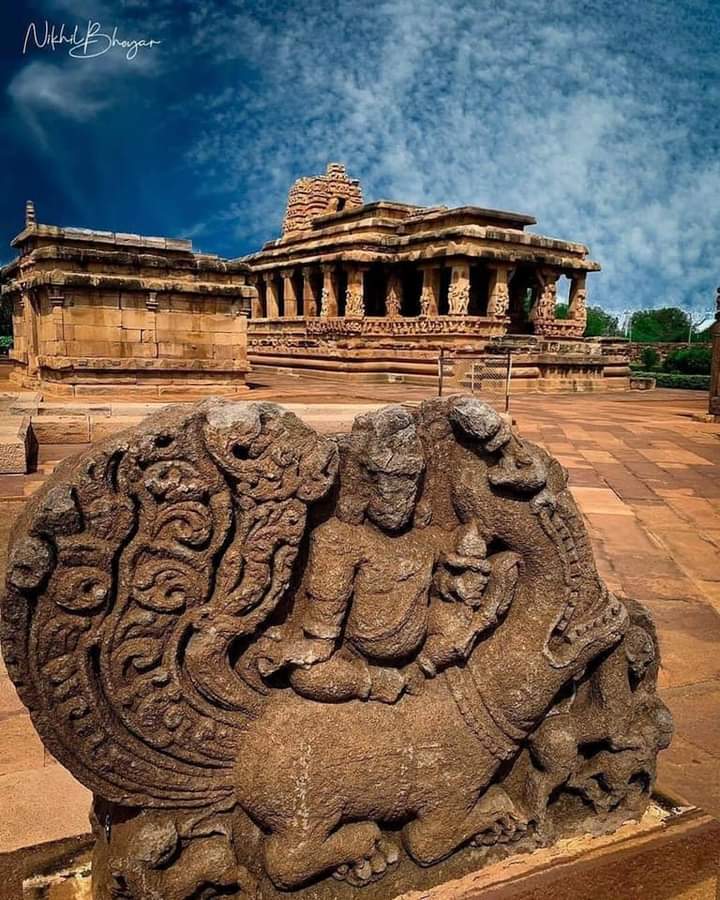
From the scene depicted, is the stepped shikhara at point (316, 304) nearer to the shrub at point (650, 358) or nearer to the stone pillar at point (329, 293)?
the stone pillar at point (329, 293)

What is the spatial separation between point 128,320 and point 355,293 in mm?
13425

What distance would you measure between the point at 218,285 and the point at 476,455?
1301cm

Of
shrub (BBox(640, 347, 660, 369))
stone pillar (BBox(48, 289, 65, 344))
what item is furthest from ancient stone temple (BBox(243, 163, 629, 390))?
shrub (BBox(640, 347, 660, 369))

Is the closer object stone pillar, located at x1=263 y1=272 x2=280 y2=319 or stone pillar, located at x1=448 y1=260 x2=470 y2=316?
stone pillar, located at x1=448 y1=260 x2=470 y2=316

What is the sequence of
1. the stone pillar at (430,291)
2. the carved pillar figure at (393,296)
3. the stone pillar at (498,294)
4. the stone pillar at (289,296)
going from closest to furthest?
the stone pillar at (498,294) < the stone pillar at (430,291) < the carved pillar figure at (393,296) < the stone pillar at (289,296)

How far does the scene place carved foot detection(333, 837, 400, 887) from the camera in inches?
78.8

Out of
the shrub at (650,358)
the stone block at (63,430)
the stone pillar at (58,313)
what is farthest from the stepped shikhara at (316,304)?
the shrub at (650,358)

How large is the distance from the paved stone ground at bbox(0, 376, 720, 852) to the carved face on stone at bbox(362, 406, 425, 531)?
Answer: 157 cm

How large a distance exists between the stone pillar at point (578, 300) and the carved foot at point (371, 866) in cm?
2739

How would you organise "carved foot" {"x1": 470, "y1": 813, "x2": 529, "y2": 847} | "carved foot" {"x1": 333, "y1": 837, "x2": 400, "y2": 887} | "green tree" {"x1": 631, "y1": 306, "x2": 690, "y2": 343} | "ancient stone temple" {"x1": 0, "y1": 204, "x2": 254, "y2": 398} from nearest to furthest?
"carved foot" {"x1": 333, "y1": 837, "x2": 400, "y2": 887}
"carved foot" {"x1": 470, "y1": 813, "x2": 529, "y2": 847}
"ancient stone temple" {"x1": 0, "y1": 204, "x2": 254, "y2": 398}
"green tree" {"x1": 631, "y1": 306, "x2": 690, "y2": 343}

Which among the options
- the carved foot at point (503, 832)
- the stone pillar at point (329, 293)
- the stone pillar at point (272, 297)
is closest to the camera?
the carved foot at point (503, 832)

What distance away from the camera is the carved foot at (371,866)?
2.00 meters

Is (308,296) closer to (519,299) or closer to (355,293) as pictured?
(355,293)

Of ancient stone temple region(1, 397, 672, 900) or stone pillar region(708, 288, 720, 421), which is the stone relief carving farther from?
ancient stone temple region(1, 397, 672, 900)
